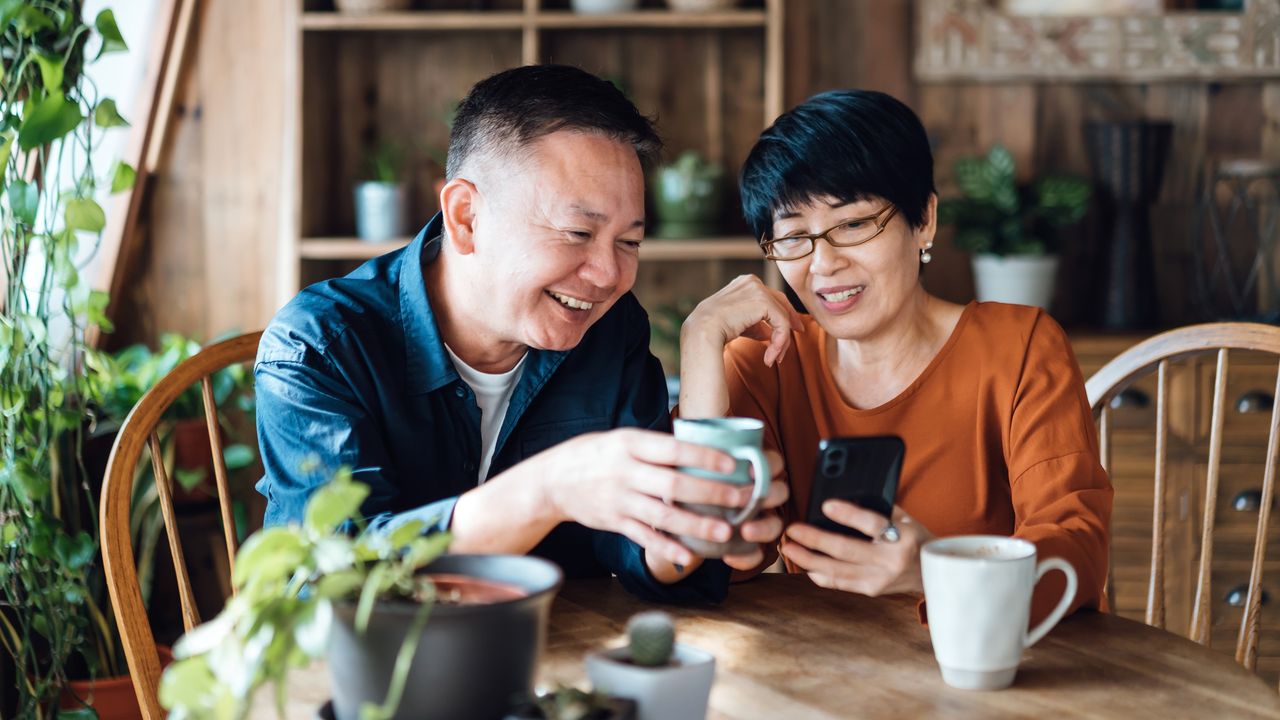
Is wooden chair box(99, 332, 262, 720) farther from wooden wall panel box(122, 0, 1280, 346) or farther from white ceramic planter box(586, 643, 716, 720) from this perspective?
wooden wall panel box(122, 0, 1280, 346)

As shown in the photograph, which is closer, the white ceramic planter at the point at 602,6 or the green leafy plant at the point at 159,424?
the green leafy plant at the point at 159,424

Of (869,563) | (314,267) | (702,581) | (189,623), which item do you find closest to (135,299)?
(314,267)

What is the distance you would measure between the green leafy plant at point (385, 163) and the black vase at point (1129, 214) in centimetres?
181

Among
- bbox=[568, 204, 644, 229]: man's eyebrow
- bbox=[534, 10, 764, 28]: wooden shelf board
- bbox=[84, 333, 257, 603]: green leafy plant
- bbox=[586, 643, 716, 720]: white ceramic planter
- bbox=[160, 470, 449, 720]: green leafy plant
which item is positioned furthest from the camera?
bbox=[534, 10, 764, 28]: wooden shelf board

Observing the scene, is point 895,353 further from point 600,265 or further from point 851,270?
point 600,265

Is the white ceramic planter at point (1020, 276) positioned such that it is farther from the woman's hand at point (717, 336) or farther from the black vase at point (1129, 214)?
the woman's hand at point (717, 336)

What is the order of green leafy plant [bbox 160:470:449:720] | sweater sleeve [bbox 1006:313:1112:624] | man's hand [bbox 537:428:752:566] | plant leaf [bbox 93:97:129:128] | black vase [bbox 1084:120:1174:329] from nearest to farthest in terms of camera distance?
1. green leafy plant [bbox 160:470:449:720]
2. man's hand [bbox 537:428:752:566]
3. sweater sleeve [bbox 1006:313:1112:624]
4. plant leaf [bbox 93:97:129:128]
5. black vase [bbox 1084:120:1174:329]

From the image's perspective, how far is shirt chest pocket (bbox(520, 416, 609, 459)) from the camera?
158cm

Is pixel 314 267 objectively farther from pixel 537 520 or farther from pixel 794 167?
pixel 537 520

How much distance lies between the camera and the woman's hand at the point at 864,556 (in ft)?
3.76

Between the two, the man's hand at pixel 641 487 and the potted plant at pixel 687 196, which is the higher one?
the potted plant at pixel 687 196

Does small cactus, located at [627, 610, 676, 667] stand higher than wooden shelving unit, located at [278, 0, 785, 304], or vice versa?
wooden shelving unit, located at [278, 0, 785, 304]

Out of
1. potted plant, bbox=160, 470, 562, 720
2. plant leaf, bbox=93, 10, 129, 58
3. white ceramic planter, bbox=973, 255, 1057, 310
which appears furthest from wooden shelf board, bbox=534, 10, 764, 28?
potted plant, bbox=160, 470, 562, 720

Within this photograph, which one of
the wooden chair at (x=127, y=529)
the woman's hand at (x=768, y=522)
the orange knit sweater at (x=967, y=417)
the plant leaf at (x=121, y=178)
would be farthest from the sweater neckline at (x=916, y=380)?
the plant leaf at (x=121, y=178)
